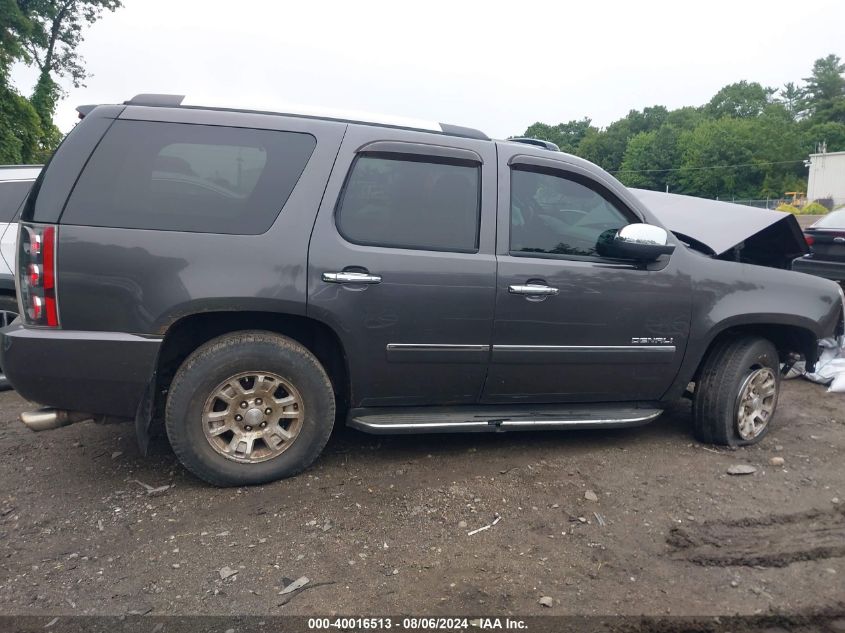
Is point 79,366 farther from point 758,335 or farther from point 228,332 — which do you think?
point 758,335

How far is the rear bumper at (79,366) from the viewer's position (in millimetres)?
3104

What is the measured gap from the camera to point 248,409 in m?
3.43

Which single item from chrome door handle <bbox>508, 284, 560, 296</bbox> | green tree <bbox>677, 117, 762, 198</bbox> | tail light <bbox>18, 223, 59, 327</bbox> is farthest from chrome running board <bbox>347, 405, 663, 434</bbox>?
green tree <bbox>677, 117, 762, 198</bbox>

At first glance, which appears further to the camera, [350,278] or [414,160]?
[414,160]

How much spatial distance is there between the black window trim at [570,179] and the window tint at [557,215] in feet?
0.05

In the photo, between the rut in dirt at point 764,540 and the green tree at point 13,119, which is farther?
the green tree at point 13,119

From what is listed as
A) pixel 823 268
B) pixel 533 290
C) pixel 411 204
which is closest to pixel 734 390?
pixel 533 290

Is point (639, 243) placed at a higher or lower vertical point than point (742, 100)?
lower

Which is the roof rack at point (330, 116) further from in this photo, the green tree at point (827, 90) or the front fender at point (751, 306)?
the green tree at point (827, 90)

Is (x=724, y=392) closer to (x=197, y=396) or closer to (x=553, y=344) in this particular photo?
(x=553, y=344)

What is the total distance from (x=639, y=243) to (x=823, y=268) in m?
6.41

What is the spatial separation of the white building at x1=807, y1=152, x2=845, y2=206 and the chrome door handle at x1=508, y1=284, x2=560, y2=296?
6072cm

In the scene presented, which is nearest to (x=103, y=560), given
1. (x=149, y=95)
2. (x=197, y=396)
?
(x=197, y=396)

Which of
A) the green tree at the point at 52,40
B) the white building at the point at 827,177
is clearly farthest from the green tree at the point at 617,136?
the green tree at the point at 52,40
